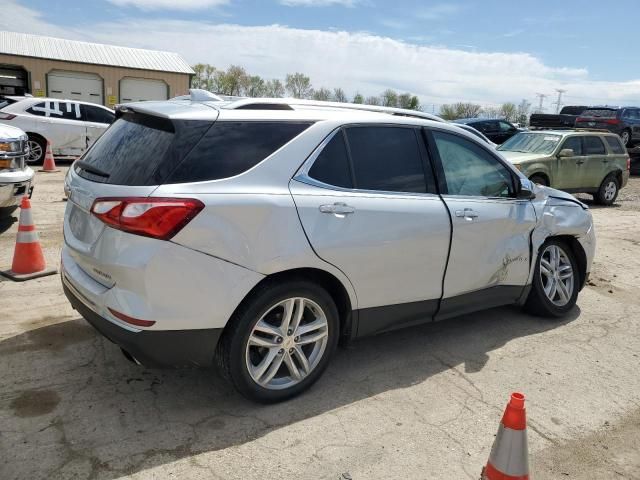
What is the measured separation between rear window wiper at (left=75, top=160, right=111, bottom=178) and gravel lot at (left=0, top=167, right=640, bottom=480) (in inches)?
51.8

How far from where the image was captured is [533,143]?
40.2 feet

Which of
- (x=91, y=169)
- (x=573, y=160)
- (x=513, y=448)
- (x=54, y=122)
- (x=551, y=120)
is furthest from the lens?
(x=551, y=120)

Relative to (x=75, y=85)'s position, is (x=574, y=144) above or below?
below

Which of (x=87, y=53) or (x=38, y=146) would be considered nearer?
(x=38, y=146)

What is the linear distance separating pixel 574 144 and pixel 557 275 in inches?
334

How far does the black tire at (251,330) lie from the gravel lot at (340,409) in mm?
122

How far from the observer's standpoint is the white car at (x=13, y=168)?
633 centimetres

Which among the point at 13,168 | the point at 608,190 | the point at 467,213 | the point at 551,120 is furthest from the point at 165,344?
the point at 551,120

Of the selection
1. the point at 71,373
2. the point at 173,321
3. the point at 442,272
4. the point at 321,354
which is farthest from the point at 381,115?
the point at 71,373

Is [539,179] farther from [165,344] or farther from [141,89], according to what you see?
[141,89]

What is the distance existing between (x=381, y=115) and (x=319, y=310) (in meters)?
1.46

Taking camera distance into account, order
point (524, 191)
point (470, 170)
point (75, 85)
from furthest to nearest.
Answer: point (75, 85) → point (524, 191) → point (470, 170)

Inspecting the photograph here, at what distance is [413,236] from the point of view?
3.63m

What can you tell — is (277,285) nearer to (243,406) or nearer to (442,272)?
(243,406)
